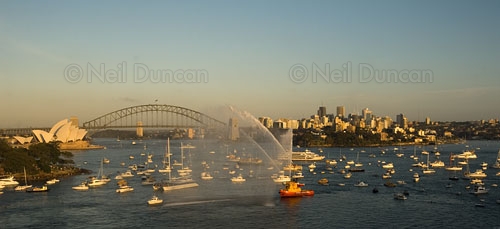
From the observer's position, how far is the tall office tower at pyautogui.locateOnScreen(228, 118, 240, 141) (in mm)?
28766

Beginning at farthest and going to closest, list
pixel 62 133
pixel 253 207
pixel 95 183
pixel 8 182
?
1. pixel 62 133
2. pixel 95 183
3. pixel 8 182
4. pixel 253 207

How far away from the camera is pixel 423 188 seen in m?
35.9

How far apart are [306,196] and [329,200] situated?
1.61 m

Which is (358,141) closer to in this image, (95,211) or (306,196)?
(306,196)

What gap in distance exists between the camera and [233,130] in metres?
30.3

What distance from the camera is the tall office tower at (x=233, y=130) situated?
94.4ft

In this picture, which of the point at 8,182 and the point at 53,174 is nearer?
the point at 8,182

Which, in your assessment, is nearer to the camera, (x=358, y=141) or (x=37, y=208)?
(x=37, y=208)

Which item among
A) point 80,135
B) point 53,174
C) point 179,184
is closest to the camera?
point 179,184

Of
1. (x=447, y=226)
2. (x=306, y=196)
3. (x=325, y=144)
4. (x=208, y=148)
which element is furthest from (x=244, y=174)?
(x=325, y=144)

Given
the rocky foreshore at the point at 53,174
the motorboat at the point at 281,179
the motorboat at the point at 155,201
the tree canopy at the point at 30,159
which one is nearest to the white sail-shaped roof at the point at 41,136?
the tree canopy at the point at 30,159

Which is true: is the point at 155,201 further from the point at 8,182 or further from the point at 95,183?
the point at 8,182

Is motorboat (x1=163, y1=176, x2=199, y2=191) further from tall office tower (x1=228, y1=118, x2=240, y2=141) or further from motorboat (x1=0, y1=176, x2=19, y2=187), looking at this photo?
motorboat (x1=0, y1=176, x2=19, y2=187)

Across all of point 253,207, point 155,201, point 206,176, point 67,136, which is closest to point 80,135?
point 67,136
